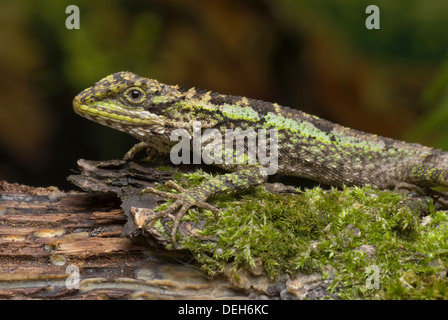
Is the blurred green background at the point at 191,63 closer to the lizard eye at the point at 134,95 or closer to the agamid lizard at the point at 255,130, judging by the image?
the agamid lizard at the point at 255,130

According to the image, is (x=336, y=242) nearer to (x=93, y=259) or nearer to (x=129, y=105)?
(x=93, y=259)

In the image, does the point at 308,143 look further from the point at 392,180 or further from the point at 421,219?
the point at 421,219

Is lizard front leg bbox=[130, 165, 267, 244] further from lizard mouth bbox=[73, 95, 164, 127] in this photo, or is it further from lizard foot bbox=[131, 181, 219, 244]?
lizard mouth bbox=[73, 95, 164, 127]

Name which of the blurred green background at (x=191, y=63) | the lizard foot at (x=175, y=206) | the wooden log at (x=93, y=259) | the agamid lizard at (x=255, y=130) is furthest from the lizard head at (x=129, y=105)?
the blurred green background at (x=191, y=63)

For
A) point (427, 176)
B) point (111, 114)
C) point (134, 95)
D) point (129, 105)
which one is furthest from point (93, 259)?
point (427, 176)

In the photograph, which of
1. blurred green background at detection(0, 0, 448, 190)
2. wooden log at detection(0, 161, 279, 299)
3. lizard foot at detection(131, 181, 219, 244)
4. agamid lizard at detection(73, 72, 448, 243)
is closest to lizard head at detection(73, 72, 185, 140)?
agamid lizard at detection(73, 72, 448, 243)


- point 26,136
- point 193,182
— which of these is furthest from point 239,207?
point 26,136
